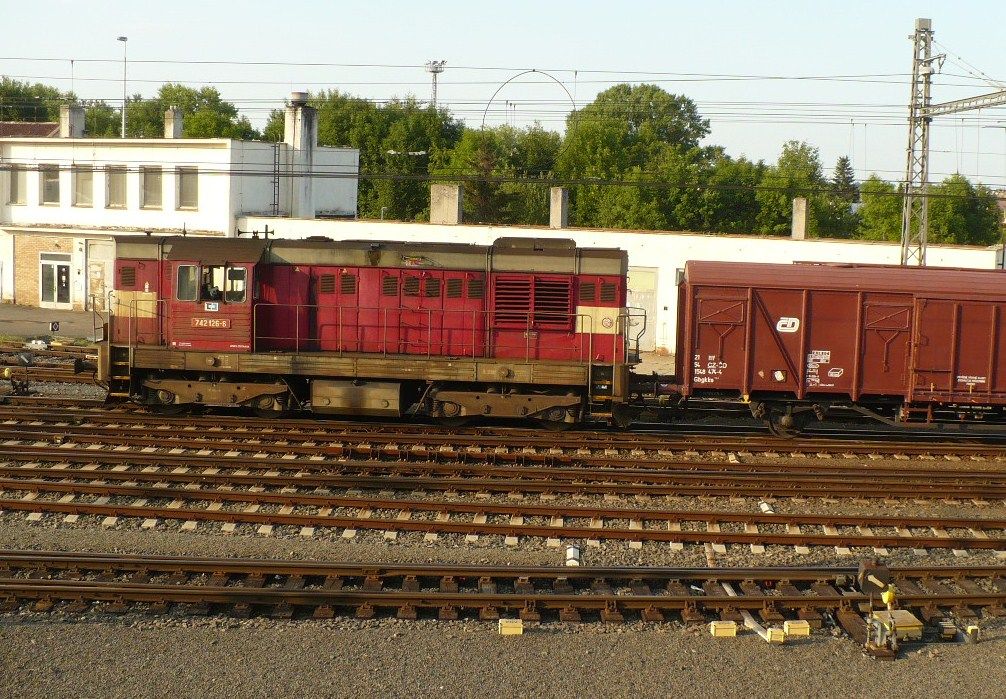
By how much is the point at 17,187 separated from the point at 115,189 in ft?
14.7

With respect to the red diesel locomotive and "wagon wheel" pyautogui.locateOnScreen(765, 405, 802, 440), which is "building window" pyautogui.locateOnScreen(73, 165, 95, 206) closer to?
the red diesel locomotive

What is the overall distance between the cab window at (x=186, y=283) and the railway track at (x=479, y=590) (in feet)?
26.8

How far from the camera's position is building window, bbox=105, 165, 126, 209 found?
130 feet

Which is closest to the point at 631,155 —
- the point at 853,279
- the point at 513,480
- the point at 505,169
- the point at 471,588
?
the point at 505,169

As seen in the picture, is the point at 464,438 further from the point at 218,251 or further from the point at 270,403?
the point at 218,251

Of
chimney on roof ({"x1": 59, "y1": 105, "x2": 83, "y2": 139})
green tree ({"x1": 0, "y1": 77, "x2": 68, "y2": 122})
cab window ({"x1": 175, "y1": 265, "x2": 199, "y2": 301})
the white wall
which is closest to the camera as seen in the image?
cab window ({"x1": 175, "y1": 265, "x2": 199, "y2": 301})

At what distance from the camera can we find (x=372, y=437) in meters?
17.1

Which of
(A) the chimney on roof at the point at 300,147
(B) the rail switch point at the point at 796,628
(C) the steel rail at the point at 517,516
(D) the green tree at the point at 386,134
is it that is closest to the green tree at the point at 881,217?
(D) the green tree at the point at 386,134

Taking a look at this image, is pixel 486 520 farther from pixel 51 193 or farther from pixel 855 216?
pixel 855 216

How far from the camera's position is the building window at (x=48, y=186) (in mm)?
40562

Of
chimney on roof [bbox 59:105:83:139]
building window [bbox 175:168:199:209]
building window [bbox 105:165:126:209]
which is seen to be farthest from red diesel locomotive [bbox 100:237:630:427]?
chimney on roof [bbox 59:105:83:139]

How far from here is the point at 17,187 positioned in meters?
41.0

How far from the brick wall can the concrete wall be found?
1172 cm

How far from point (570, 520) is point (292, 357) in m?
6.84
